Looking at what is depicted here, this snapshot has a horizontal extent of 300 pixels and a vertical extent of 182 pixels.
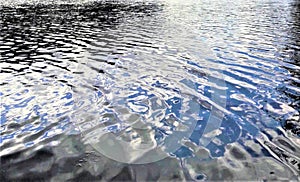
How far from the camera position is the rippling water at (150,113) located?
29.1ft

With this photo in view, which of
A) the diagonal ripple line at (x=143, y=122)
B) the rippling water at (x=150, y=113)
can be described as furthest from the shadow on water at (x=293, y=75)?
the diagonal ripple line at (x=143, y=122)

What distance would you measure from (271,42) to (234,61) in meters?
9.49

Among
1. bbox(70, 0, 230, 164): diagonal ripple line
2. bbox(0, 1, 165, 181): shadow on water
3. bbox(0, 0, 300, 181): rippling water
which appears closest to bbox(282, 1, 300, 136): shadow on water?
bbox(0, 0, 300, 181): rippling water

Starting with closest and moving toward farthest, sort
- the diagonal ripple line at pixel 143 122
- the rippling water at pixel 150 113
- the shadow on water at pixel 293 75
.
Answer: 1. the rippling water at pixel 150 113
2. the diagonal ripple line at pixel 143 122
3. the shadow on water at pixel 293 75

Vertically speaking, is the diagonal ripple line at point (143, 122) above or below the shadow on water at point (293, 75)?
below

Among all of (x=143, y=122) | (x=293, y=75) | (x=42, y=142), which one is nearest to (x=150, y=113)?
(x=143, y=122)

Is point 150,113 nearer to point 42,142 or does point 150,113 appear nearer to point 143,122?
point 143,122

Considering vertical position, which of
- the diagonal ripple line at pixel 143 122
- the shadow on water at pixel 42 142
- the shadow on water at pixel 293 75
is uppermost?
the shadow on water at pixel 293 75

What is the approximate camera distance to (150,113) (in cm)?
1235

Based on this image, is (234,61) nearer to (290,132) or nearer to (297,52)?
(297,52)

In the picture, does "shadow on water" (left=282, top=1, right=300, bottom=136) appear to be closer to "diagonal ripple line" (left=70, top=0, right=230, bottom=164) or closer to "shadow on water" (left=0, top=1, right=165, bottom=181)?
"diagonal ripple line" (left=70, top=0, right=230, bottom=164)

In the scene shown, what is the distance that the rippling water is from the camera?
349 inches

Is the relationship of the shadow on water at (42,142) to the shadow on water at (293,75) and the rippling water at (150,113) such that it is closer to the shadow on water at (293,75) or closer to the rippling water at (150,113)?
the rippling water at (150,113)

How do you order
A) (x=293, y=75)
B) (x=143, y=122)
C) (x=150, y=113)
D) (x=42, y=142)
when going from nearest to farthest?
1. (x=42, y=142)
2. (x=143, y=122)
3. (x=150, y=113)
4. (x=293, y=75)
